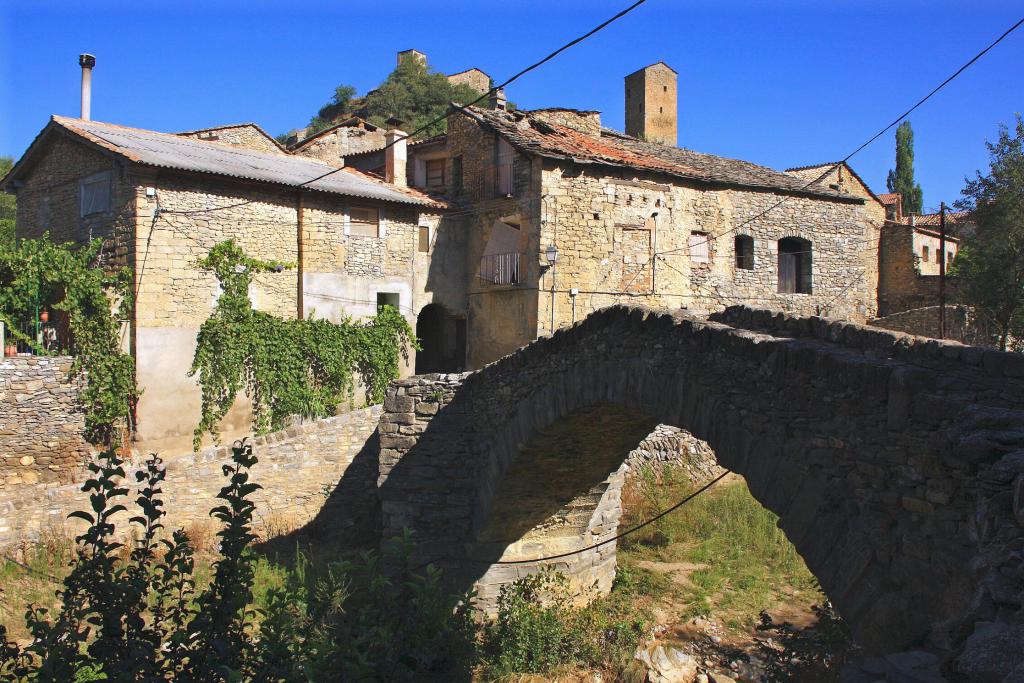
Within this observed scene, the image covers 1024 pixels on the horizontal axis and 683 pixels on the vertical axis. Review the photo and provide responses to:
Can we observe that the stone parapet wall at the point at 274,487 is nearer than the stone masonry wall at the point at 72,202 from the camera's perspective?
Yes

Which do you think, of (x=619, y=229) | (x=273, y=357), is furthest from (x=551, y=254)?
(x=273, y=357)

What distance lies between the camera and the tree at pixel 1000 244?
1612 cm

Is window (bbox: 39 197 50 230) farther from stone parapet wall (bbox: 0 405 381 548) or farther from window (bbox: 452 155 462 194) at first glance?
window (bbox: 452 155 462 194)

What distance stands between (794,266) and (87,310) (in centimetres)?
1978

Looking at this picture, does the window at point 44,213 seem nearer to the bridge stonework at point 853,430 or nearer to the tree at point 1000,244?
the bridge stonework at point 853,430

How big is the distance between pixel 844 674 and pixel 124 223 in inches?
672

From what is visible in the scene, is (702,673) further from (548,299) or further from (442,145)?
(442,145)

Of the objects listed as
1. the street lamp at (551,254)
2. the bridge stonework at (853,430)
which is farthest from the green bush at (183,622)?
the street lamp at (551,254)

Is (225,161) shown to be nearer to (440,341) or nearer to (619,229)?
(440,341)

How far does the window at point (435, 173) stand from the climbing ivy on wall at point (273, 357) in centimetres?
550

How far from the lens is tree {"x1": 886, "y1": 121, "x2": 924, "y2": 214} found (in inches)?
1841

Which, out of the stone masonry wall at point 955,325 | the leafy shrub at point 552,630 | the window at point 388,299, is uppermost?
the window at point 388,299

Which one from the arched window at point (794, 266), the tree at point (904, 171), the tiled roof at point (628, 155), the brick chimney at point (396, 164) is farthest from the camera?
the tree at point (904, 171)

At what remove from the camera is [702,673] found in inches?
475
